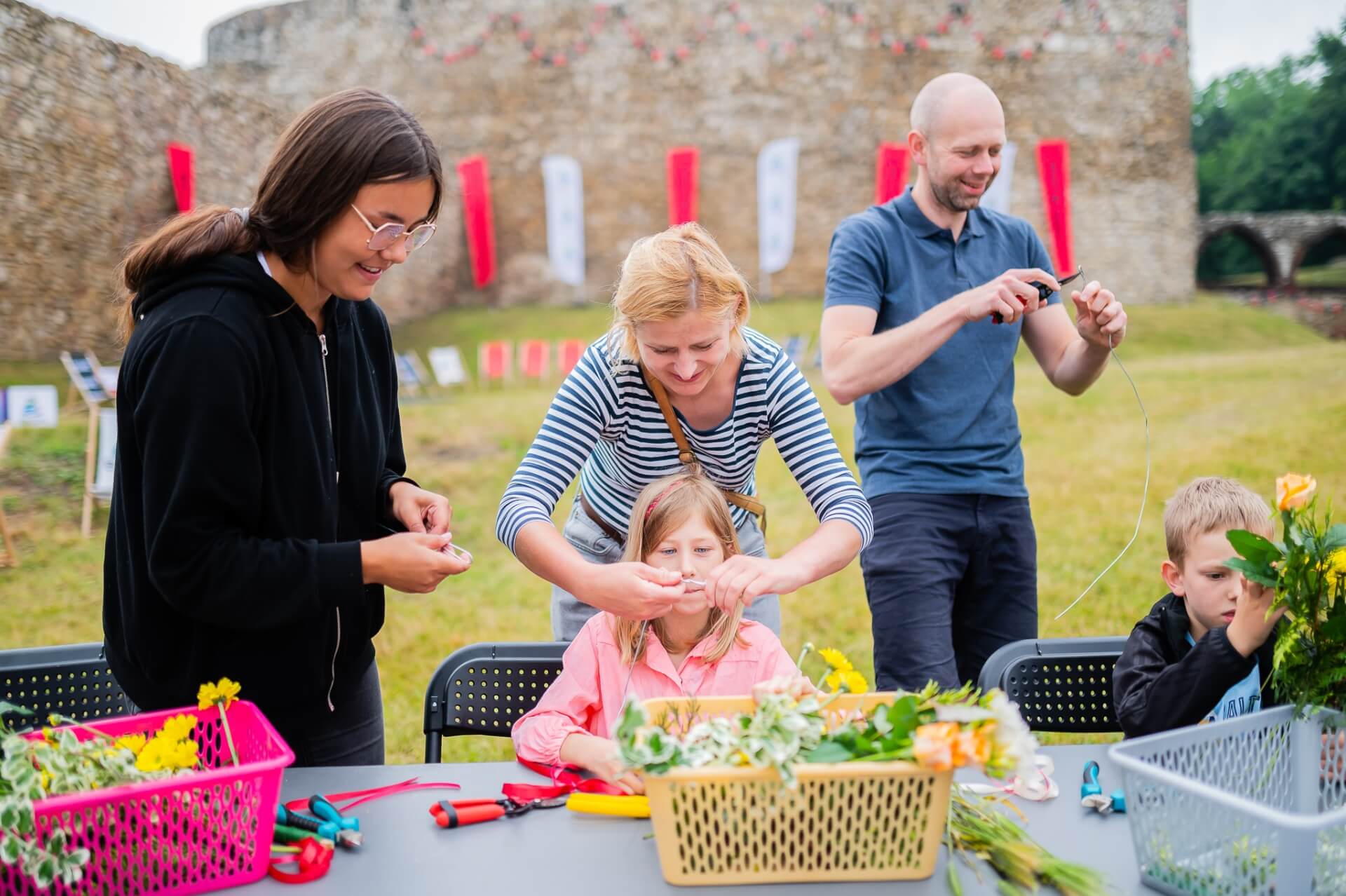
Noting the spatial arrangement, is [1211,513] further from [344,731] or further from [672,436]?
[344,731]

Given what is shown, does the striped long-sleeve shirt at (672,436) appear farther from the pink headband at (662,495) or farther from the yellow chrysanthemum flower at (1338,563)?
the yellow chrysanthemum flower at (1338,563)

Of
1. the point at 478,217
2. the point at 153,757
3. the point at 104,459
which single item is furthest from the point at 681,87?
the point at 153,757

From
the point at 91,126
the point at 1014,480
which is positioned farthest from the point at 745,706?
the point at 91,126

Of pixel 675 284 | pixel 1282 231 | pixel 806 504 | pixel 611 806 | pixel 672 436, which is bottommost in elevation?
pixel 806 504

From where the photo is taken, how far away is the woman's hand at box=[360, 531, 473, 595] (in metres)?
1.59

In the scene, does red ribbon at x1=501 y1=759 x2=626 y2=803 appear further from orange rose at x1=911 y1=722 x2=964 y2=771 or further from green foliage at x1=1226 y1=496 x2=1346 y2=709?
green foliage at x1=1226 y1=496 x2=1346 y2=709

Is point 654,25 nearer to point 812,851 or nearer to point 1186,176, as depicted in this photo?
point 1186,176

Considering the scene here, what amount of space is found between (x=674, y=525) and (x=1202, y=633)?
0.94 m

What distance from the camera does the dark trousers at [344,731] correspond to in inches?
72.3

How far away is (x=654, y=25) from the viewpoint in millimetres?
16250

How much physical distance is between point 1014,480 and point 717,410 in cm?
86

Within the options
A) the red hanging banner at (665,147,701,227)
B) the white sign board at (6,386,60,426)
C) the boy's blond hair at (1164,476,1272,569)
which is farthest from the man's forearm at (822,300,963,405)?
the red hanging banner at (665,147,701,227)

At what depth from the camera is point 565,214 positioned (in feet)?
52.8

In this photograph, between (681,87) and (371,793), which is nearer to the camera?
(371,793)
